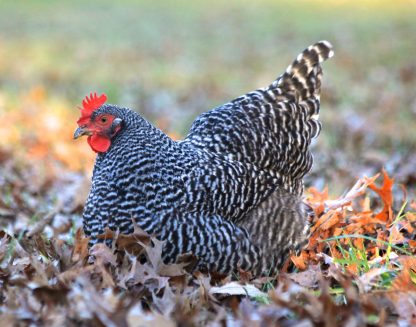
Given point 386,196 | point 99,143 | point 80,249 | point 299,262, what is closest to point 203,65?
point 386,196

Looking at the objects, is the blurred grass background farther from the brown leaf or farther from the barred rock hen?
the brown leaf

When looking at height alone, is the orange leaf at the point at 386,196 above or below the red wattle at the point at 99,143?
above

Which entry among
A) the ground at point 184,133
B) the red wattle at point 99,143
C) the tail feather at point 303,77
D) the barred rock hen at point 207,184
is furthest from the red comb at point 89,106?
the tail feather at point 303,77

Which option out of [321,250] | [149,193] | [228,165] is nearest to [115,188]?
[149,193]

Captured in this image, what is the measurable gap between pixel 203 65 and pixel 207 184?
365 inches

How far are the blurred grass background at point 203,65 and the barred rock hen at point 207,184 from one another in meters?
1.77

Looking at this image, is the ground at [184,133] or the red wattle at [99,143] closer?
the ground at [184,133]

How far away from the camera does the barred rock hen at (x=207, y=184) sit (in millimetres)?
3768

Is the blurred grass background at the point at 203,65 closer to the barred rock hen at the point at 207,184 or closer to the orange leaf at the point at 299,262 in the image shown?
the barred rock hen at the point at 207,184

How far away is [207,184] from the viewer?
3.95 meters

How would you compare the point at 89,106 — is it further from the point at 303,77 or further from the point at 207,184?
the point at 303,77

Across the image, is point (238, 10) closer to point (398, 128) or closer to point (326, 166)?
point (398, 128)

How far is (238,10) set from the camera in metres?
20.7

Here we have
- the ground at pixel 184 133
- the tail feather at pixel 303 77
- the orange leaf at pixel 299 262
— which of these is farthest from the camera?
the tail feather at pixel 303 77
